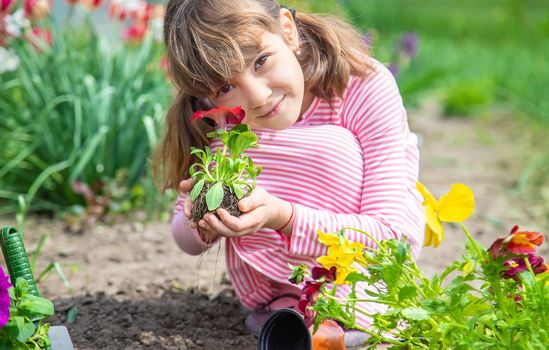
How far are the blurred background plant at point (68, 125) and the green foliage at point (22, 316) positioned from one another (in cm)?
166

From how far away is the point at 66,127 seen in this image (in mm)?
3299

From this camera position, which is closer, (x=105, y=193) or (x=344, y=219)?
(x=344, y=219)

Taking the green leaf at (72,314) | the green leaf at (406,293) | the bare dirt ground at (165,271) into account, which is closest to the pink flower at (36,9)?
the bare dirt ground at (165,271)

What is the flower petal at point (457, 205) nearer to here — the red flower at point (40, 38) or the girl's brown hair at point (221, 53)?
the girl's brown hair at point (221, 53)

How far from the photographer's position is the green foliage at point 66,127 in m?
3.20

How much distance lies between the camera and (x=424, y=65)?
5145 mm

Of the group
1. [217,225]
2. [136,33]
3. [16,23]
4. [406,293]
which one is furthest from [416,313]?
[136,33]

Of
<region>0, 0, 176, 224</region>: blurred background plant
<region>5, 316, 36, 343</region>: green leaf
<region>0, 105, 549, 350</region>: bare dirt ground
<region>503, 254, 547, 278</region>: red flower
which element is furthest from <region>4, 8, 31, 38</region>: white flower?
<region>503, 254, 547, 278</region>: red flower

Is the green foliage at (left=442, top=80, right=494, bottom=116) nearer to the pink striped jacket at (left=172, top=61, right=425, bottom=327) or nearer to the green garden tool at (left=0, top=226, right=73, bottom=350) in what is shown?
the pink striped jacket at (left=172, top=61, right=425, bottom=327)

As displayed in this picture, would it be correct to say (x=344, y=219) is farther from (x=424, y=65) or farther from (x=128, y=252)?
(x=424, y=65)

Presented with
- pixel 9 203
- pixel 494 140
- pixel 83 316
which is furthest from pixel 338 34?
pixel 494 140

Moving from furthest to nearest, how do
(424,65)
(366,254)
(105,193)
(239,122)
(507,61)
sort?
1. (507,61)
2. (424,65)
3. (105,193)
4. (239,122)
5. (366,254)

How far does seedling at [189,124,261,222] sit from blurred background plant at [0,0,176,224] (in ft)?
5.08

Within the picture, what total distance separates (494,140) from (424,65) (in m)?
0.85
